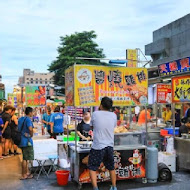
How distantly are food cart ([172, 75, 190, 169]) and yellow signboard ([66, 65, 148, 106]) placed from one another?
1459 millimetres

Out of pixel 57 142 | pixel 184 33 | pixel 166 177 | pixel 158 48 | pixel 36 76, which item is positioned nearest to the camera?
pixel 166 177

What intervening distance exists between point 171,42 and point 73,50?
44.3 ft

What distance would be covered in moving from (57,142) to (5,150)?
306 centimetres

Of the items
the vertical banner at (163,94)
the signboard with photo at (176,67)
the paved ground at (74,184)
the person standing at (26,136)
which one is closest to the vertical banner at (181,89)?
the signboard with photo at (176,67)

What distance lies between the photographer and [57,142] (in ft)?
26.8

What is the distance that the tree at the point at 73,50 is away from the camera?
3434 cm

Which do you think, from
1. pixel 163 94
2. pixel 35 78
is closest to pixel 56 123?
pixel 163 94

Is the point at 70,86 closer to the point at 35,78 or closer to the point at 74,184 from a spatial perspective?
the point at 74,184

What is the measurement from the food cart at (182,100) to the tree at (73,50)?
86.5 ft

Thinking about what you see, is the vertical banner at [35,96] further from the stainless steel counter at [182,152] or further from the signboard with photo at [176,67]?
the stainless steel counter at [182,152]

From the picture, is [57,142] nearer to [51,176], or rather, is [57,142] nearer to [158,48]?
[51,176]

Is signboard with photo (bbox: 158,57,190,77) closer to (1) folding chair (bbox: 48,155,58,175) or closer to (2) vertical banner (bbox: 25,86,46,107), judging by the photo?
(1) folding chair (bbox: 48,155,58,175)

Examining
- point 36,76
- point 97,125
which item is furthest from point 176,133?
point 36,76

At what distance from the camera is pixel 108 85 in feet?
21.2
